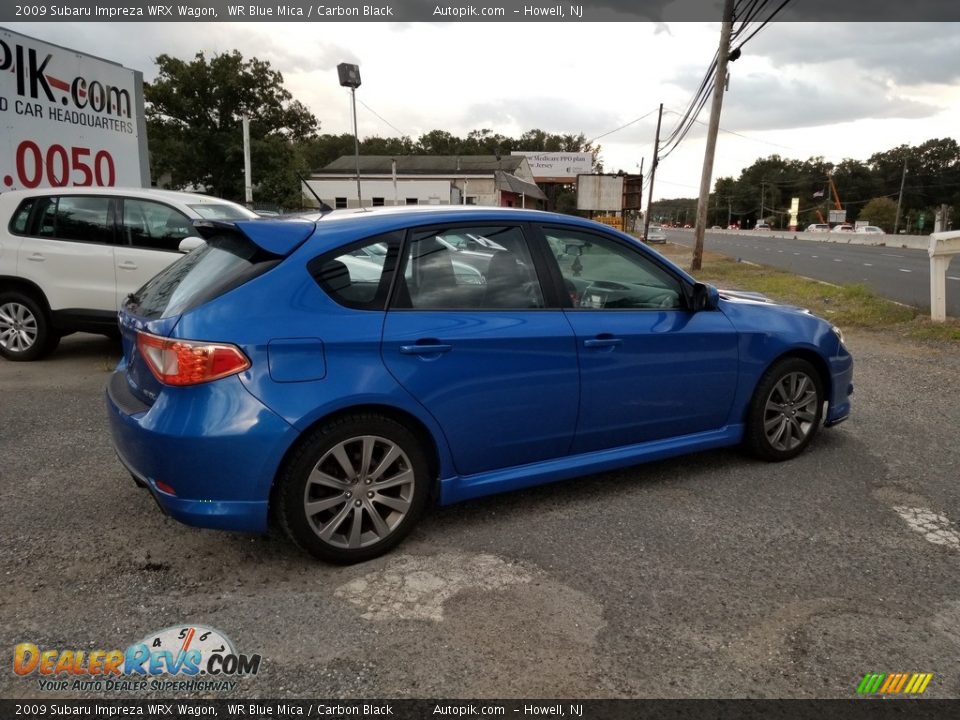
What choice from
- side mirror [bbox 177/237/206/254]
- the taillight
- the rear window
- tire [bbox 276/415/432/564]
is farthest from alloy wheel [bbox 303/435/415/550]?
side mirror [bbox 177/237/206/254]

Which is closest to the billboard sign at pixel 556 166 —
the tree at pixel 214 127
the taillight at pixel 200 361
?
the tree at pixel 214 127

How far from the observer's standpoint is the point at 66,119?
10.1 meters

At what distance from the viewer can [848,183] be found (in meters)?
127

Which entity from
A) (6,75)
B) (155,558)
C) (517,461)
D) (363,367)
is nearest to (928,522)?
(517,461)

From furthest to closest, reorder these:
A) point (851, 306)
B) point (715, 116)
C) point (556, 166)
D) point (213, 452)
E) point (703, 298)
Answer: point (556, 166) → point (715, 116) → point (851, 306) → point (703, 298) → point (213, 452)

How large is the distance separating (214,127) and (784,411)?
152ft

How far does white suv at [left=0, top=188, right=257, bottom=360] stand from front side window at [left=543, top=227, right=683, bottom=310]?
178 inches

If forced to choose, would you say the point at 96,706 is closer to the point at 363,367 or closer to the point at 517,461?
the point at 363,367

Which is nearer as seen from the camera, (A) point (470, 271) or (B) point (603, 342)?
(A) point (470, 271)

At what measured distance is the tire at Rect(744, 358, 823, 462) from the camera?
4.41 metres

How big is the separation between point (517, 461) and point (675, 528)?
2.87 feet

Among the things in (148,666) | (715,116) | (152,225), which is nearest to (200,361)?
(148,666)

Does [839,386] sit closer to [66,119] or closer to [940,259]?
[940,259]

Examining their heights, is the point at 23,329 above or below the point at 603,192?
below
